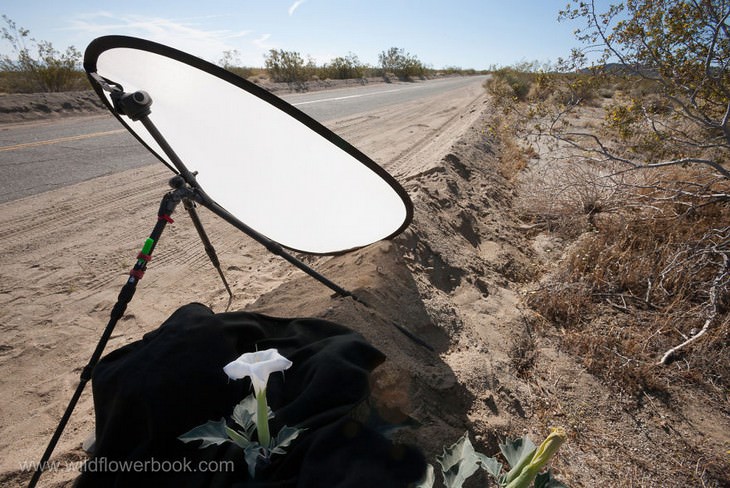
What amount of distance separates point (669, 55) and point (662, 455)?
331 centimetres

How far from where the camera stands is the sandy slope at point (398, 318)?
1.83 meters

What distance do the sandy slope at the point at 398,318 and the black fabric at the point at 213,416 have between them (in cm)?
50

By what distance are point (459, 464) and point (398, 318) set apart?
130cm

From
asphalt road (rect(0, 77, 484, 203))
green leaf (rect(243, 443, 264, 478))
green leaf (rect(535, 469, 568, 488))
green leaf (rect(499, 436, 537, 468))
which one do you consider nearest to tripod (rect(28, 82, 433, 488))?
green leaf (rect(243, 443, 264, 478))

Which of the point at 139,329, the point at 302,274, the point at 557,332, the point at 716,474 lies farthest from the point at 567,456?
the point at 139,329

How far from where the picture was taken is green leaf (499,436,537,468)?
973 mm

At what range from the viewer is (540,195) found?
15.1ft

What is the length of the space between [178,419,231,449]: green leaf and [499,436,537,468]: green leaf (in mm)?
780

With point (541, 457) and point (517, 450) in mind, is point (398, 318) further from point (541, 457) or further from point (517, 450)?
point (541, 457)

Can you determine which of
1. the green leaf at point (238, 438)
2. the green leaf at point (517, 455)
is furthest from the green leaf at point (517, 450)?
the green leaf at point (238, 438)

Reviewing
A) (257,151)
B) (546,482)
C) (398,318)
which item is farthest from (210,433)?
(398,318)

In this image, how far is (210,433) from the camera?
3.42 feet

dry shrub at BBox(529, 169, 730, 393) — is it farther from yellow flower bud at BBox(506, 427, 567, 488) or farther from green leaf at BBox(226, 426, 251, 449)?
green leaf at BBox(226, 426, 251, 449)

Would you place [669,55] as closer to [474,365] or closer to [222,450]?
[474,365]
